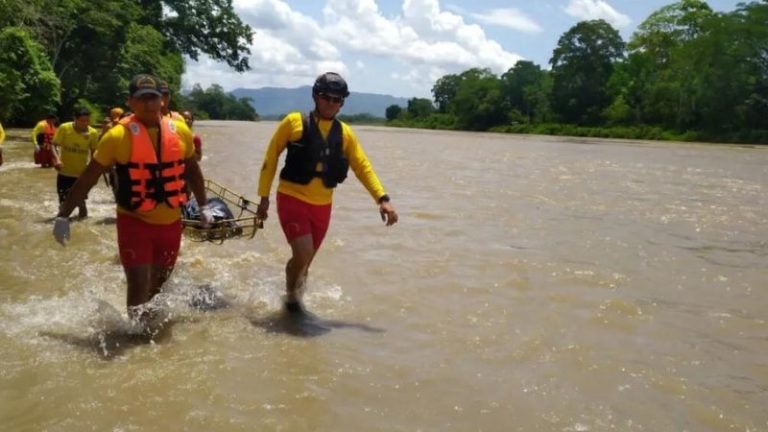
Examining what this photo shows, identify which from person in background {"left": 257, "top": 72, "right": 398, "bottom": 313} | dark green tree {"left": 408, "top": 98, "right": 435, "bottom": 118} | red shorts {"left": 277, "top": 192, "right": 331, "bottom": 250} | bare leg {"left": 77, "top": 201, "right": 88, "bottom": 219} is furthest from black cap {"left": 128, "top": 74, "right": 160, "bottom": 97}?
dark green tree {"left": 408, "top": 98, "right": 435, "bottom": 118}

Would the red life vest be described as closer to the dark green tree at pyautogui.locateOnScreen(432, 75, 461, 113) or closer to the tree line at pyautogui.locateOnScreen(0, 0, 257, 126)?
the tree line at pyautogui.locateOnScreen(0, 0, 257, 126)

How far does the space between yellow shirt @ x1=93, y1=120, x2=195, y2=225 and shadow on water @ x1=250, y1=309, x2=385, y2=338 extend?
1.16m

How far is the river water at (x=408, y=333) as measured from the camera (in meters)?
4.16

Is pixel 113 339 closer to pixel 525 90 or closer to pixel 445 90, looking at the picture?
pixel 525 90

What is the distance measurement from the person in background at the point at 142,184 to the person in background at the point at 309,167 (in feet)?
2.81

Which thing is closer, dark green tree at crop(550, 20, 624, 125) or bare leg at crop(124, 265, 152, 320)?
bare leg at crop(124, 265, 152, 320)

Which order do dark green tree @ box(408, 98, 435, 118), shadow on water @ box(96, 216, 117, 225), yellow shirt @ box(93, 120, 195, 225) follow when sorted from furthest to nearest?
dark green tree @ box(408, 98, 435, 118) → shadow on water @ box(96, 216, 117, 225) → yellow shirt @ box(93, 120, 195, 225)

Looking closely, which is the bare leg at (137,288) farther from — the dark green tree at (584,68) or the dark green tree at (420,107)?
the dark green tree at (420,107)

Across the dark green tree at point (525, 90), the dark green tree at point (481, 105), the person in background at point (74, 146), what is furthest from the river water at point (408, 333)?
the dark green tree at point (481, 105)

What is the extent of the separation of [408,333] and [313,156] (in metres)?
1.62

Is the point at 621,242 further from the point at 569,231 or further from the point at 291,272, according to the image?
the point at 291,272

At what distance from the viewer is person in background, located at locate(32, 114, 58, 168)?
11.0 meters

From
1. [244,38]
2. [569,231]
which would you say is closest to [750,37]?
[244,38]

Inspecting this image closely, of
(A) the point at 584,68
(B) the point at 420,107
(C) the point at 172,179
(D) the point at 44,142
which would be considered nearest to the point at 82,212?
(D) the point at 44,142
